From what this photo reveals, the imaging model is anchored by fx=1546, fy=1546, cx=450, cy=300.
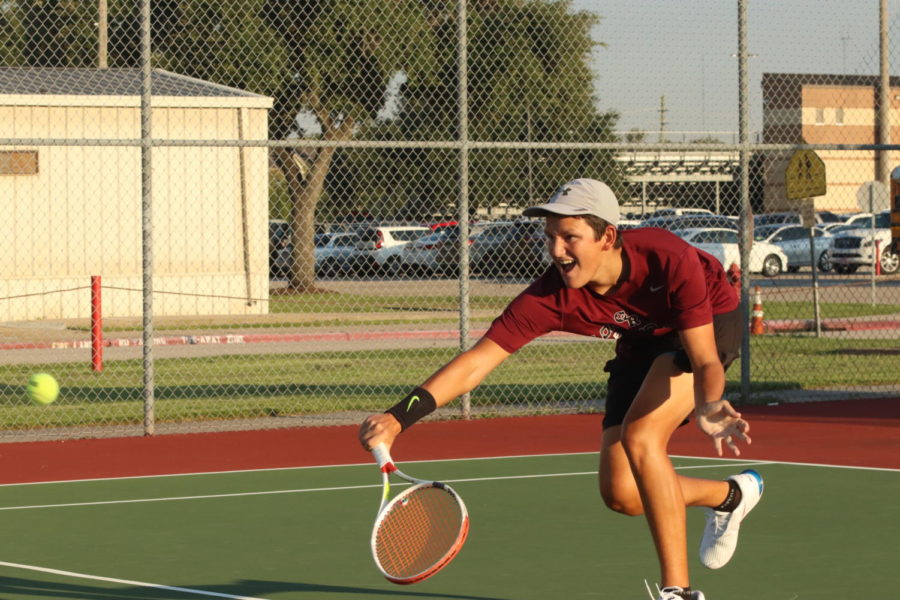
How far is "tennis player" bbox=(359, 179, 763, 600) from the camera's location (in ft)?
18.4

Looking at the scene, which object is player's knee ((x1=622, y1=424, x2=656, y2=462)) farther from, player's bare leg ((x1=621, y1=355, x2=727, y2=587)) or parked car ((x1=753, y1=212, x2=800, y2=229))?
parked car ((x1=753, y1=212, x2=800, y2=229))

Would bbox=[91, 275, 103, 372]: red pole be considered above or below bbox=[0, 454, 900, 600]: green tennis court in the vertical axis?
above

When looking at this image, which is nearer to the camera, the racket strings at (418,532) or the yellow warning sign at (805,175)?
the racket strings at (418,532)

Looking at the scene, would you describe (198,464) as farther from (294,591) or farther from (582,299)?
(582,299)

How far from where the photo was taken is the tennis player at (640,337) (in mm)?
5613

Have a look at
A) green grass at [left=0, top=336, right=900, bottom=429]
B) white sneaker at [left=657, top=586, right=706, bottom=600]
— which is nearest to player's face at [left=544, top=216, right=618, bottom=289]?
white sneaker at [left=657, top=586, right=706, bottom=600]

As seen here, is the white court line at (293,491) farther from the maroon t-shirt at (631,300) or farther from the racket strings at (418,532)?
the racket strings at (418,532)

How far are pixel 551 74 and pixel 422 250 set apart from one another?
1775 cm

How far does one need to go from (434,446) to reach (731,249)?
28282mm

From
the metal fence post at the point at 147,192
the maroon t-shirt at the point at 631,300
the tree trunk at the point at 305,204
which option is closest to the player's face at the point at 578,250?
the maroon t-shirt at the point at 631,300

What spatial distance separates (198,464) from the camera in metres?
10.9

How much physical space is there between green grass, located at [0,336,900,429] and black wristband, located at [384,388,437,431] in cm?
822

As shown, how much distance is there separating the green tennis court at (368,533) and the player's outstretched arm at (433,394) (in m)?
1.44

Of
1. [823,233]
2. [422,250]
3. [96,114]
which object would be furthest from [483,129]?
[823,233]
